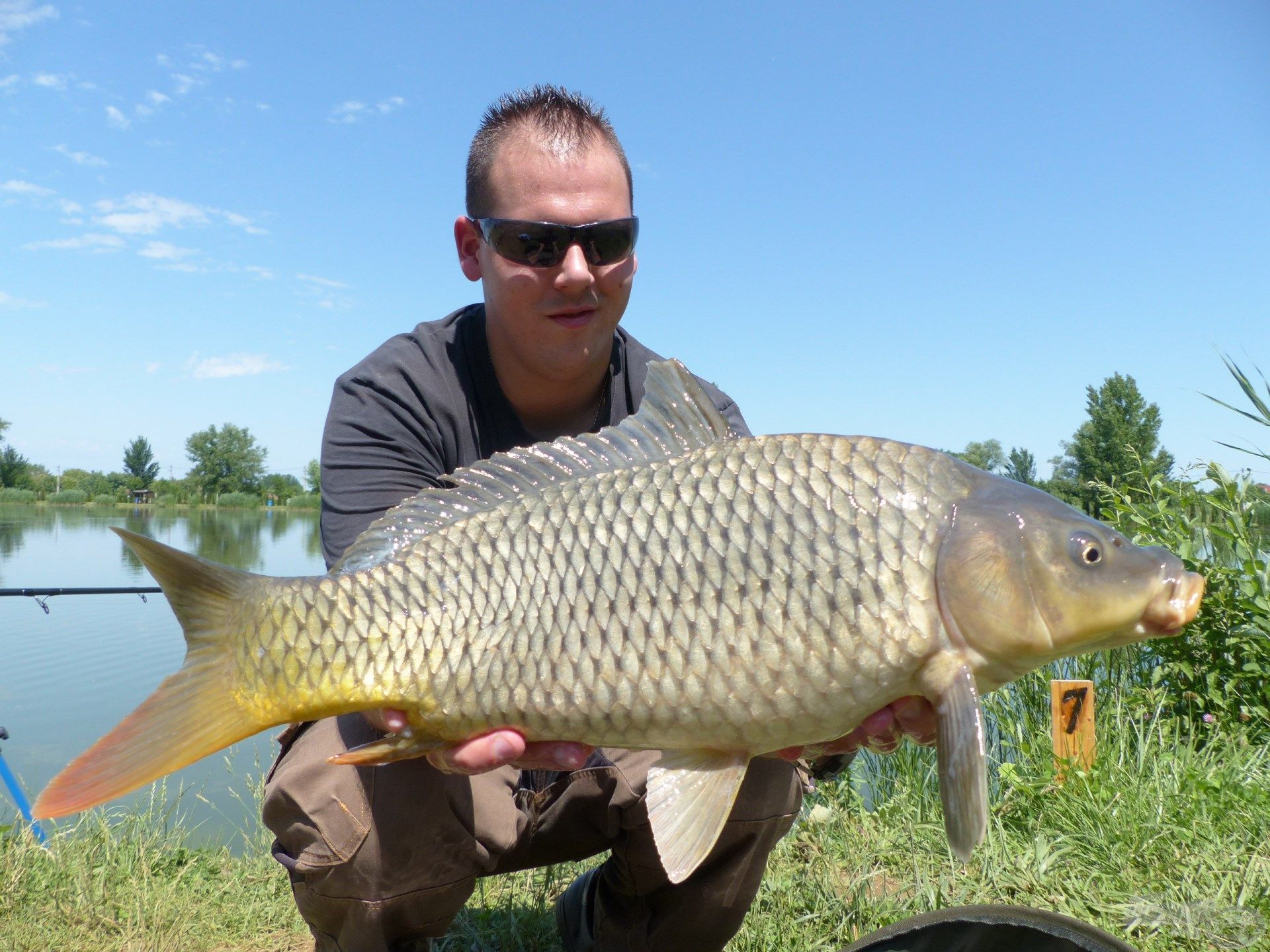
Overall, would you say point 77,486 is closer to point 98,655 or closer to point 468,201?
point 98,655

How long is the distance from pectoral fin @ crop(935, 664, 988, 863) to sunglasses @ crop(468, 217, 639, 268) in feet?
3.55

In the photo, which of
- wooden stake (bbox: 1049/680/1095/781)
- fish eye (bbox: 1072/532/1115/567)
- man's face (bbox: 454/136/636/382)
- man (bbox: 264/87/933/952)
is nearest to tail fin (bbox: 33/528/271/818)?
man (bbox: 264/87/933/952)

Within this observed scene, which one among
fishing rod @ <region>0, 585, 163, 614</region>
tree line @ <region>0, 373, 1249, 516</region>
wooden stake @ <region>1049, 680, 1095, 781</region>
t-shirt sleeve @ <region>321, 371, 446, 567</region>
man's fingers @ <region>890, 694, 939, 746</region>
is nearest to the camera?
man's fingers @ <region>890, 694, 939, 746</region>

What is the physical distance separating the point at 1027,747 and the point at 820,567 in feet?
6.36

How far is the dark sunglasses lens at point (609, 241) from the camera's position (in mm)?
1817

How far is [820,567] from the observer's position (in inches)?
47.4

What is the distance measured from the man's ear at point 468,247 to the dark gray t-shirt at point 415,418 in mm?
104

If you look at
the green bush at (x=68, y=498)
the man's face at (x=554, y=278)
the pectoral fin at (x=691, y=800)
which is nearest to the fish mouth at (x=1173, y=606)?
the pectoral fin at (x=691, y=800)

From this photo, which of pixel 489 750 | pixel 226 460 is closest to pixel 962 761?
pixel 489 750

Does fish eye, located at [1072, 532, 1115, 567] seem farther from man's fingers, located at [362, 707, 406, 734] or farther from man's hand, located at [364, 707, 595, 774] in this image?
man's fingers, located at [362, 707, 406, 734]

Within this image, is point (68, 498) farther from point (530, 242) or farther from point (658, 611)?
point (658, 611)

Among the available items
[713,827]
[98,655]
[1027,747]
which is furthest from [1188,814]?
[98,655]

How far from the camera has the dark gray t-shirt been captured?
173cm

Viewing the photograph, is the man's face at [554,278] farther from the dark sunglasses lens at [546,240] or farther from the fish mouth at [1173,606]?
the fish mouth at [1173,606]
